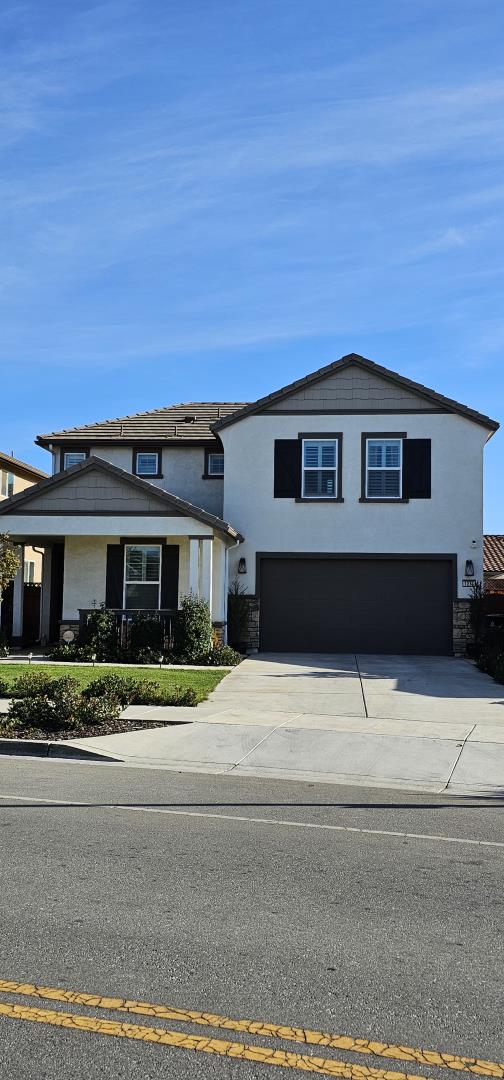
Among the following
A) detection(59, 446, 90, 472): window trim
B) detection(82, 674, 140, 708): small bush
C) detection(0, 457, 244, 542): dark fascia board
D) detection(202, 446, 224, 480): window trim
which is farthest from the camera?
detection(59, 446, 90, 472): window trim

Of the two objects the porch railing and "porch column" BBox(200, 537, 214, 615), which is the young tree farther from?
"porch column" BBox(200, 537, 214, 615)

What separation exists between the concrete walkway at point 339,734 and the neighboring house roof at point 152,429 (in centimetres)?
1039

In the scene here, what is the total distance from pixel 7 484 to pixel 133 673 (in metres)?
20.8

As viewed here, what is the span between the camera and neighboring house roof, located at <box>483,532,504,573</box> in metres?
32.6

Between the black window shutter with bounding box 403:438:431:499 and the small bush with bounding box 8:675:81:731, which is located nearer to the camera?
the small bush with bounding box 8:675:81:731

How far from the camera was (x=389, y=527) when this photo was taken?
82.3 feet

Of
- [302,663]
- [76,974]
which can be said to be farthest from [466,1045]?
[302,663]

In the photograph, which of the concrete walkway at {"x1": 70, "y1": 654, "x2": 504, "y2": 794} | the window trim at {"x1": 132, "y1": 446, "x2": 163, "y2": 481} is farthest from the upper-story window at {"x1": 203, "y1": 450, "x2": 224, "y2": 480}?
the concrete walkway at {"x1": 70, "y1": 654, "x2": 504, "y2": 794}

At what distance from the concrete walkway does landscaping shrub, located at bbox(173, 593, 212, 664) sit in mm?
3153

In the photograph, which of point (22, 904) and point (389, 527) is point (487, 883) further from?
point (389, 527)

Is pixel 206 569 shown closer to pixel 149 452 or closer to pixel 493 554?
pixel 149 452

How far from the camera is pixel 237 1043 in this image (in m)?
3.92

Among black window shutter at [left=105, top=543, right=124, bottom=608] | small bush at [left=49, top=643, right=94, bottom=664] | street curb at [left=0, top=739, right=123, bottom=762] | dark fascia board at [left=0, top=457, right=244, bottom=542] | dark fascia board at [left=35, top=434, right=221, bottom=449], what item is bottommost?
street curb at [left=0, top=739, right=123, bottom=762]

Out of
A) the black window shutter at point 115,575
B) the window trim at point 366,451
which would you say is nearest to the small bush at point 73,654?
the black window shutter at point 115,575
